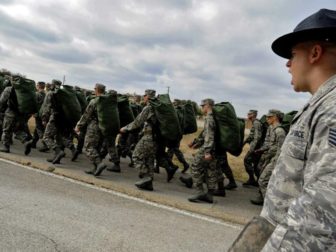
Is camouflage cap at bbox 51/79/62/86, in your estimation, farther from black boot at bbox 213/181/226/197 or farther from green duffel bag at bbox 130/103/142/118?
black boot at bbox 213/181/226/197

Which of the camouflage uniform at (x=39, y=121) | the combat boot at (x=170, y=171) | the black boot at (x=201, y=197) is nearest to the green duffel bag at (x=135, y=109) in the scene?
the camouflage uniform at (x=39, y=121)

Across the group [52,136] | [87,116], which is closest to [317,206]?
[87,116]

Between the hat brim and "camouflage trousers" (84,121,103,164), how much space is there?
7.27 metres

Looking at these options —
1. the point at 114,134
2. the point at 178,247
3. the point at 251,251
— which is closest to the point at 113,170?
the point at 114,134

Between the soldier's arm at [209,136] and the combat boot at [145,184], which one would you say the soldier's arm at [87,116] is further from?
the soldier's arm at [209,136]

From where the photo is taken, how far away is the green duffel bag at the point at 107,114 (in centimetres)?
890

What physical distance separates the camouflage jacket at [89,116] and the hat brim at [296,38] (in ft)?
24.0

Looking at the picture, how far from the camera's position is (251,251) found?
1772 millimetres

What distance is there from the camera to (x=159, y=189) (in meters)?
8.45

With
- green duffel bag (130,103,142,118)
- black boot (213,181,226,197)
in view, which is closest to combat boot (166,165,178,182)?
black boot (213,181,226,197)

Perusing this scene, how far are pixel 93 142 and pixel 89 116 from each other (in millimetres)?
592

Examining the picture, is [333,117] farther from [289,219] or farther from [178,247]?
[178,247]

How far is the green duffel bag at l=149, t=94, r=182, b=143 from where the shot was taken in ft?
27.5

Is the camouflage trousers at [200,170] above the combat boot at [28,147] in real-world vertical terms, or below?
above
